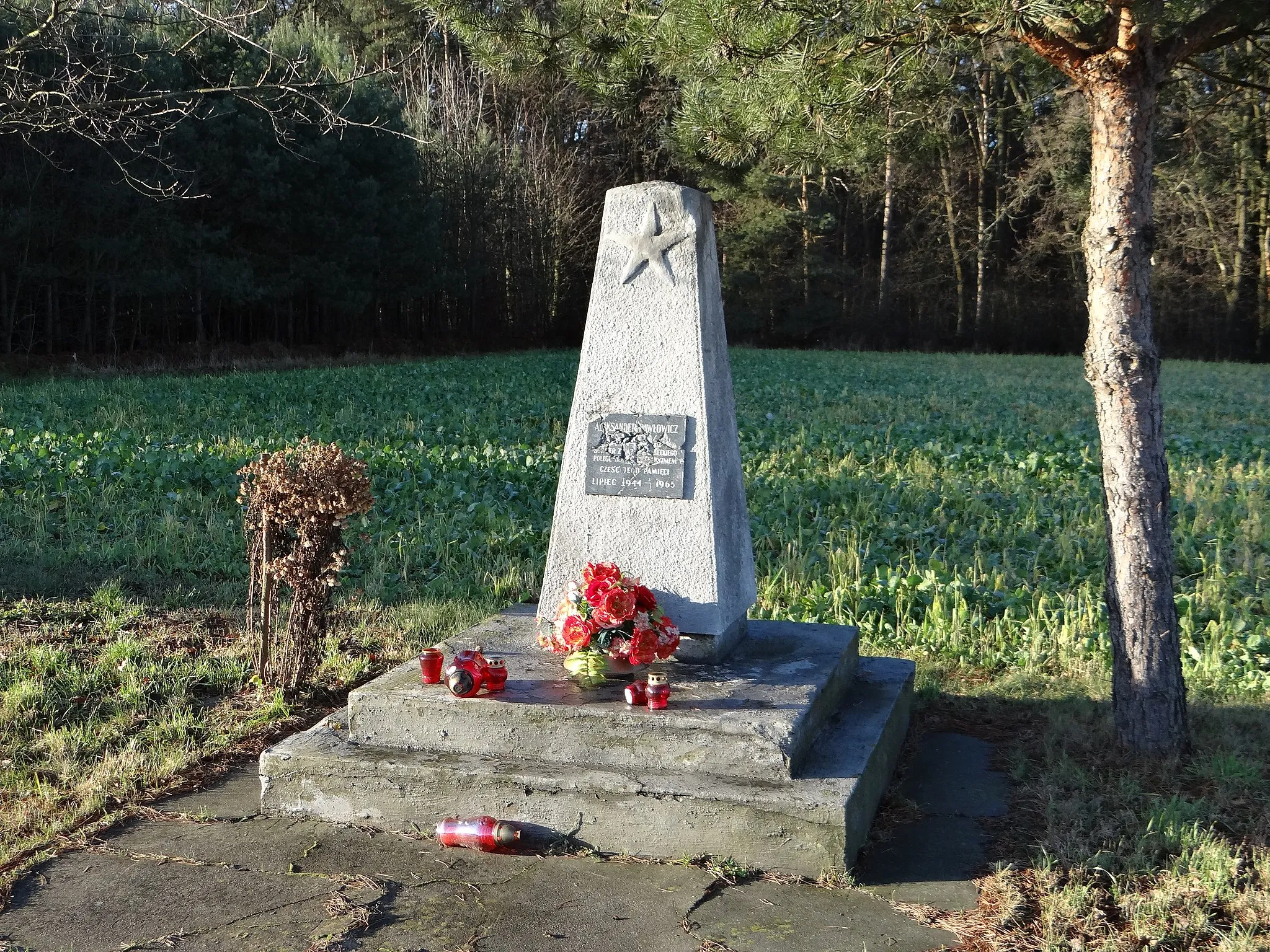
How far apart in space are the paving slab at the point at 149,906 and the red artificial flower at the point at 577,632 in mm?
1314

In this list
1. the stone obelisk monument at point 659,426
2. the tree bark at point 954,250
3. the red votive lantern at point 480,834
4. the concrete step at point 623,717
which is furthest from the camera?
the tree bark at point 954,250

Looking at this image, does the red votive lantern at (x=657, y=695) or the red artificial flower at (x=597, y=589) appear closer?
the red votive lantern at (x=657, y=695)

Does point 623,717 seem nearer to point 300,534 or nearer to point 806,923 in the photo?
point 806,923

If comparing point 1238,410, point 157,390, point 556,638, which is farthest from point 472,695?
point 1238,410

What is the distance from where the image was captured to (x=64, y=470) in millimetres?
10344

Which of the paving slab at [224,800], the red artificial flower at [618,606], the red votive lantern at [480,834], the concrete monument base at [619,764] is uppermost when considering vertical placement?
the red artificial flower at [618,606]

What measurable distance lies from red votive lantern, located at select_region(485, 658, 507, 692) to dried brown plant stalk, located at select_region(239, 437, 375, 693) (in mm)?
1141

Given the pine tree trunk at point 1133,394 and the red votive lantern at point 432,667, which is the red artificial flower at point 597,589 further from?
the pine tree trunk at point 1133,394

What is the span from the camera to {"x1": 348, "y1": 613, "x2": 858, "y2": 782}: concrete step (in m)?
4.10

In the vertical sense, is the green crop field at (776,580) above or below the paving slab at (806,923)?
above

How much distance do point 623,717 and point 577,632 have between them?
0.51 metres

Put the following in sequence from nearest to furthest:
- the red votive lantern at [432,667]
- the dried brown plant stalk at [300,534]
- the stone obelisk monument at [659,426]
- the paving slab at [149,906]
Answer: the paving slab at [149,906], the red votive lantern at [432,667], the stone obelisk monument at [659,426], the dried brown plant stalk at [300,534]

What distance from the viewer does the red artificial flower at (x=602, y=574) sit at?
15.2 feet

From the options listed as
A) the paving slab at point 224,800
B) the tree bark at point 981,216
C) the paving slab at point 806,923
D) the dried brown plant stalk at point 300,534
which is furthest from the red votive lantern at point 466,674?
the tree bark at point 981,216
